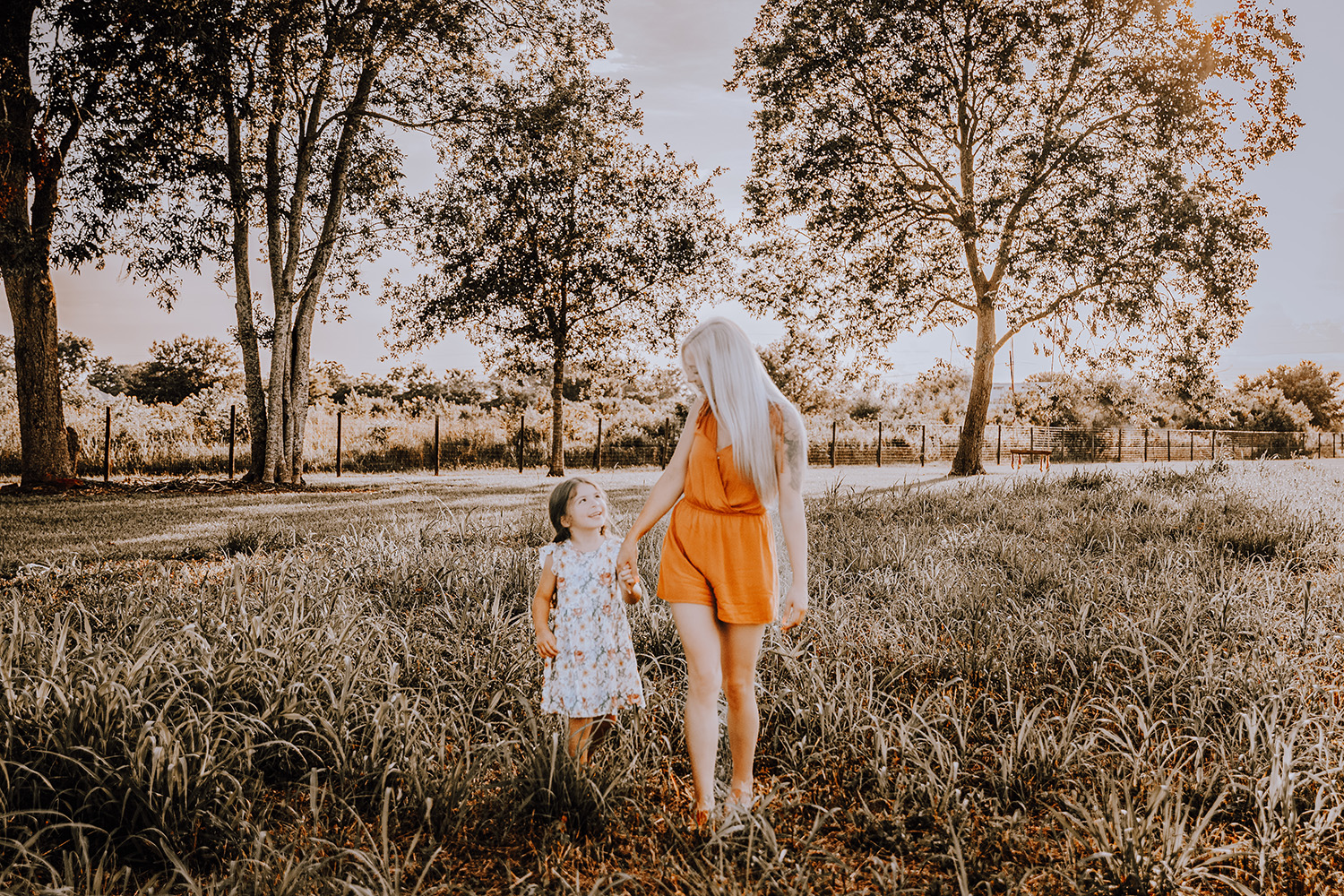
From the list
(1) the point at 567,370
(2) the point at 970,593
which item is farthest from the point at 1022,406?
(2) the point at 970,593

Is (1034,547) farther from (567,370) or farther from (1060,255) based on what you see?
(567,370)

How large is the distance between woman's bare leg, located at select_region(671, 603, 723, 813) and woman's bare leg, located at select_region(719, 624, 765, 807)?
0.23 ft

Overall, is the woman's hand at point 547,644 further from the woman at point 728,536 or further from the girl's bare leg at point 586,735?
the woman at point 728,536

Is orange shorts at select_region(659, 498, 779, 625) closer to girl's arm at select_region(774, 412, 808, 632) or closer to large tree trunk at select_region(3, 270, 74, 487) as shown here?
girl's arm at select_region(774, 412, 808, 632)

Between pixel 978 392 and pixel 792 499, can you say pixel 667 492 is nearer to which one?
pixel 792 499

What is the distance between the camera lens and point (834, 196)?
18625 millimetres

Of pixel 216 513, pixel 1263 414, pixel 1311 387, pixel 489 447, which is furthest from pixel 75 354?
pixel 1311 387

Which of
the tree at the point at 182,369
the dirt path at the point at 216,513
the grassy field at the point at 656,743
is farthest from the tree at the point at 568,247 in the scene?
the tree at the point at 182,369

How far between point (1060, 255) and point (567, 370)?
12.7m

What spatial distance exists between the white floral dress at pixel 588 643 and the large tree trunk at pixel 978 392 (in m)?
18.3

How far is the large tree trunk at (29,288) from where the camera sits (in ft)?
44.3

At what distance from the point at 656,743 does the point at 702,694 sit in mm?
732

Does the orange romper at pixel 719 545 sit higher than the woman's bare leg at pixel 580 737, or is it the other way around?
the orange romper at pixel 719 545

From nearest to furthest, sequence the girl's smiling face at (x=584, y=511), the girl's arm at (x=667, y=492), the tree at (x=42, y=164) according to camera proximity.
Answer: the girl's arm at (x=667, y=492) < the girl's smiling face at (x=584, y=511) < the tree at (x=42, y=164)
